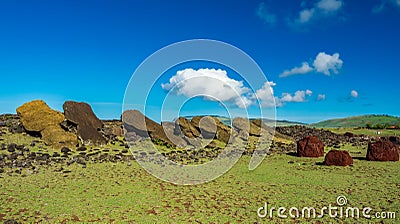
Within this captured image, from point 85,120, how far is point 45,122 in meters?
2.03

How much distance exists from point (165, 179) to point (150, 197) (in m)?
2.28

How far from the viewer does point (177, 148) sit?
742 inches

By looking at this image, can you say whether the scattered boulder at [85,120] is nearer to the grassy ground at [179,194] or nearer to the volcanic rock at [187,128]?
the grassy ground at [179,194]

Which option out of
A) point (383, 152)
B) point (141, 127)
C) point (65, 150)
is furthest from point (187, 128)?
point (383, 152)

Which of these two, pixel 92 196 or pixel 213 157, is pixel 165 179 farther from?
pixel 213 157

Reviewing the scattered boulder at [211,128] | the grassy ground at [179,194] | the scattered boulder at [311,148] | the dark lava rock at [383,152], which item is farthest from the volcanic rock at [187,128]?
the dark lava rock at [383,152]

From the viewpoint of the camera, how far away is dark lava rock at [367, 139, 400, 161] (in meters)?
14.5

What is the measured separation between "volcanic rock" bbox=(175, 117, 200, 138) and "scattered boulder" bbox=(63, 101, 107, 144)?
5562 mm

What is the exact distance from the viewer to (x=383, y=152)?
14578mm

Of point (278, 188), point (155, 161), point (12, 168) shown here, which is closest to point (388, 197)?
point (278, 188)

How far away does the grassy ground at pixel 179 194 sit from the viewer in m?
6.87

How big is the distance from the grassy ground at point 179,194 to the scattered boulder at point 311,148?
3.76 metres

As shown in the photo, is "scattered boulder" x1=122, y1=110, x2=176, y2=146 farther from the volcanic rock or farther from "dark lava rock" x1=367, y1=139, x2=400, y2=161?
"dark lava rock" x1=367, y1=139, x2=400, y2=161

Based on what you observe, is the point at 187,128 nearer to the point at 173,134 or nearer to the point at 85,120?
the point at 173,134
